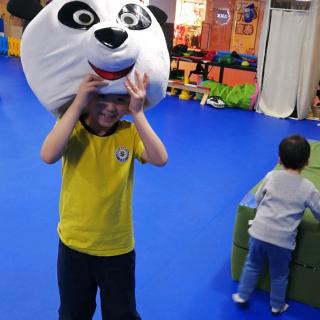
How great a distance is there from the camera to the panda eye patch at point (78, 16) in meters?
1.28

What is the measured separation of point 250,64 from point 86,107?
650cm

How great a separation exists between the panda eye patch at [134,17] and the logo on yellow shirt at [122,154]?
36 cm

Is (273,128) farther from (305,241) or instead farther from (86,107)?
(86,107)

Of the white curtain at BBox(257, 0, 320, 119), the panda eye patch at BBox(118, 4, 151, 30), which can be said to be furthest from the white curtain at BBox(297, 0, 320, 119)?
the panda eye patch at BBox(118, 4, 151, 30)

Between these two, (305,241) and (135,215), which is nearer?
(305,241)

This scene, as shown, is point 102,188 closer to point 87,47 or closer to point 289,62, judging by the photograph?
point 87,47

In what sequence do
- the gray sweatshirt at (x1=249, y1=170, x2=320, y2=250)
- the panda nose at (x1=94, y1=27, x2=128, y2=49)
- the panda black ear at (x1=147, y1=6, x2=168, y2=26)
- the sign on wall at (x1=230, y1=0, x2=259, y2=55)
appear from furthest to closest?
the sign on wall at (x1=230, y1=0, x2=259, y2=55) < the gray sweatshirt at (x1=249, y1=170, x2=320, y2=250) < the panda black ear at (x1=147, y1=6, x2=168, y2=26) < the panda nose at (x1=94, y1=27, x2=128, y2=49)

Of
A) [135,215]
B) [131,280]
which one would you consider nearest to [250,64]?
[135,215]

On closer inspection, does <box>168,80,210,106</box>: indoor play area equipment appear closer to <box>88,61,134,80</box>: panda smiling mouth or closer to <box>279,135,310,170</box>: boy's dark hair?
<box>279,135,310,170</box>: boy's dark hair

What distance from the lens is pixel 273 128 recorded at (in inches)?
238

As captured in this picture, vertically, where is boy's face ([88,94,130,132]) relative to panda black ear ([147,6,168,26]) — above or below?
below

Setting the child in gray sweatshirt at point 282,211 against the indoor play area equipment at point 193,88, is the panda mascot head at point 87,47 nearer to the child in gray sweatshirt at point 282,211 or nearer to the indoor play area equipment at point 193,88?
the child in gray sweatshirt at point 282,211

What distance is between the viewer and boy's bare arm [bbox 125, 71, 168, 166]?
1.26m

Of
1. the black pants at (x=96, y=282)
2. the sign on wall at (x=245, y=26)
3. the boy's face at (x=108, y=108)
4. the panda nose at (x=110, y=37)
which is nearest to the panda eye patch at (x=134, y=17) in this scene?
the panda nose at (x=110, y=37)
